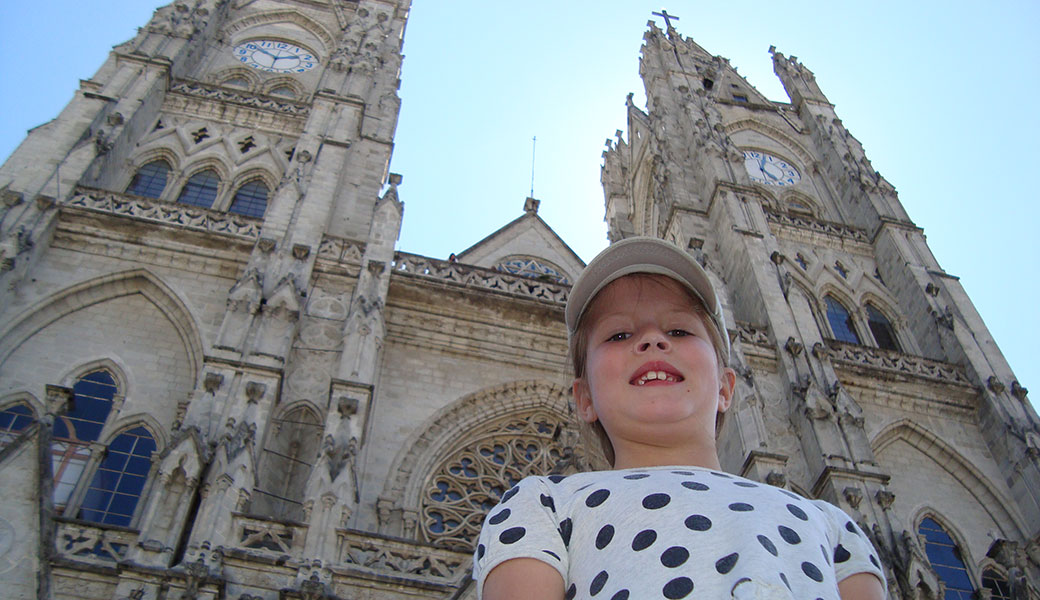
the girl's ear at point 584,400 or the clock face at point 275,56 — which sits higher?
the clock face at point 275,56

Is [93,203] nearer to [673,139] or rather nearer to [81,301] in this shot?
[81,301]

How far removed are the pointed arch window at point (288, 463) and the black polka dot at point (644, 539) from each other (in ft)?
25.1

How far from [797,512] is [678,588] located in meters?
0.49

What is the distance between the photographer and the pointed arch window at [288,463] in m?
9.11

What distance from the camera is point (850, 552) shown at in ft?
6.98

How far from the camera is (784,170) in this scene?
22.7m

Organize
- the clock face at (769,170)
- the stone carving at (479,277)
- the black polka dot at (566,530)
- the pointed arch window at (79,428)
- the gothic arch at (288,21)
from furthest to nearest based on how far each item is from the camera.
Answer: the clock face at (769,170) < the gothic arch at (288,21) < the stone carving at (479,277) < the pointed arch window at (79,428) < the black polka dot at (566,530)

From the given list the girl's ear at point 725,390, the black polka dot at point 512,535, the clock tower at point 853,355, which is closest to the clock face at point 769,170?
the clock tower at point 853,355

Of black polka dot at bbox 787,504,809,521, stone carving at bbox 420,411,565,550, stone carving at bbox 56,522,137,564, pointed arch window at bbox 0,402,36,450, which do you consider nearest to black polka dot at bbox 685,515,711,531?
black polka dot at bbox 787,504,809,521

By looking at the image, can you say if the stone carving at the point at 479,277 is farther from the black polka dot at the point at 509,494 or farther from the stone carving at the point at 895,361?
the black polka dot at the point at 509,494

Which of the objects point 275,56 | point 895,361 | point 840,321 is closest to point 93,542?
point 895,361

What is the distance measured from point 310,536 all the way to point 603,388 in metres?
6.07

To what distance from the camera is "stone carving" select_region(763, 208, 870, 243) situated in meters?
18.7

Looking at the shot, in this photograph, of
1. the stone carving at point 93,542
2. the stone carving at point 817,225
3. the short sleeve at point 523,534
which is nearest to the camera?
the short sleeve at point 523,534
